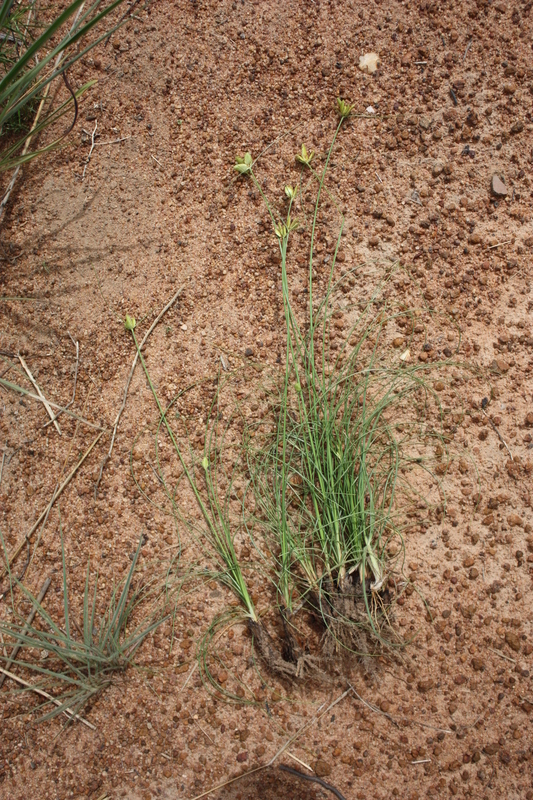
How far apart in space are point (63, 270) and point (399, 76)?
1.12 meters

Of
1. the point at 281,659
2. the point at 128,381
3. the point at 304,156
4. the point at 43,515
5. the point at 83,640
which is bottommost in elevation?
the point at 281,659

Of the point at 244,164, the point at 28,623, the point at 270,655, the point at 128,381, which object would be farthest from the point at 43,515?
the point at 244,164

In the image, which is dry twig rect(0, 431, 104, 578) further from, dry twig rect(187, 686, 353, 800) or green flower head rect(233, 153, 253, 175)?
green flower head rect(233, 153, 253, 175)

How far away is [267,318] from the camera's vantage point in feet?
5.45

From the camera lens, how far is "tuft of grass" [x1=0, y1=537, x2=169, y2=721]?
1463 millimetres

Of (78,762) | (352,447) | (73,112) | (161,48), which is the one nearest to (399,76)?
(161,48)

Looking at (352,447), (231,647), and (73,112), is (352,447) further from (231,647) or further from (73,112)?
(73,112)

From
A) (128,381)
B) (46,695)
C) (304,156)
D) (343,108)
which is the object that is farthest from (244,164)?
(46,695)

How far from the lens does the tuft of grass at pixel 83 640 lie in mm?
1463

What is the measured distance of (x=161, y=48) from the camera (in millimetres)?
1761

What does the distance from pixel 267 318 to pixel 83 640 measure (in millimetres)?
975

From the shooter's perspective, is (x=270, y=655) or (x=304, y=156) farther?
(x=304, y=156)

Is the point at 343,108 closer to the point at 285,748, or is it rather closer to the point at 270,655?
the point at 270,655

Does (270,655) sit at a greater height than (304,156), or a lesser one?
lesser
